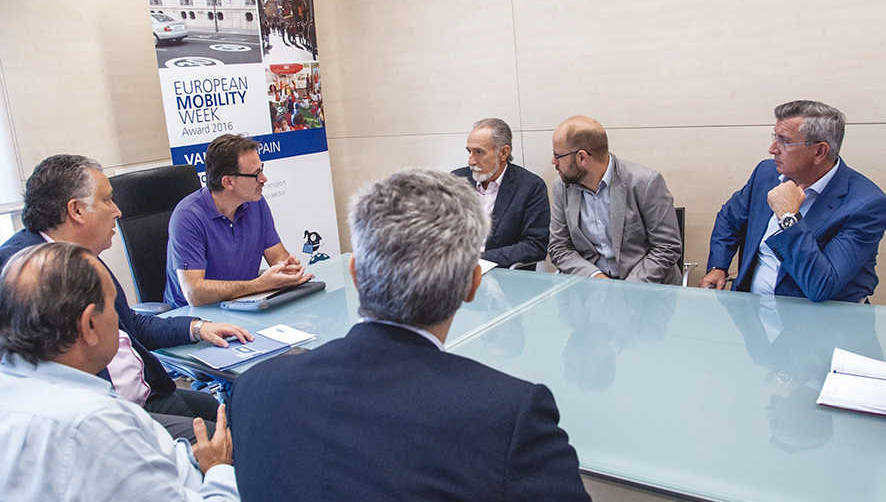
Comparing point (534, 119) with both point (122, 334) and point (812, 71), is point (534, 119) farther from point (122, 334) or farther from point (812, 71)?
point (122, 334)

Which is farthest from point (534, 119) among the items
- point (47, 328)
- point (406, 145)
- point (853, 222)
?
point (47, 328)

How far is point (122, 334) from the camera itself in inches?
85.1

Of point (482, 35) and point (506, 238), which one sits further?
point (482, 35)

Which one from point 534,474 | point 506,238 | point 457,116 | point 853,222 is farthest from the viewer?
point 457,116

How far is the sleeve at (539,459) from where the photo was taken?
38.1 inches

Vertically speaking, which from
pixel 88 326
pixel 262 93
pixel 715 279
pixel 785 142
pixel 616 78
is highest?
pixel 262 93

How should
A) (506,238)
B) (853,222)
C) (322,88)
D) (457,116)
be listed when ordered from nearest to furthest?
1. (853,222)
2. (506,238)
3. (457,116)
4. (322,88)

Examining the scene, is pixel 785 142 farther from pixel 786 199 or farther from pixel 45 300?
pixel 45 300

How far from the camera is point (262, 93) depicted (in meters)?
4.53

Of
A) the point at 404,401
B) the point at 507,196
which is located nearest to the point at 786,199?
the point at 507,196

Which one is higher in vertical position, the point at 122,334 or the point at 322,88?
the point at 322,88

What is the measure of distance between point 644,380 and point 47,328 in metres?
1.40

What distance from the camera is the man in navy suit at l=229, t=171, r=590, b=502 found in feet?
3.15

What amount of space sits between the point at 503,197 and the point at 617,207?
2.23 feet
